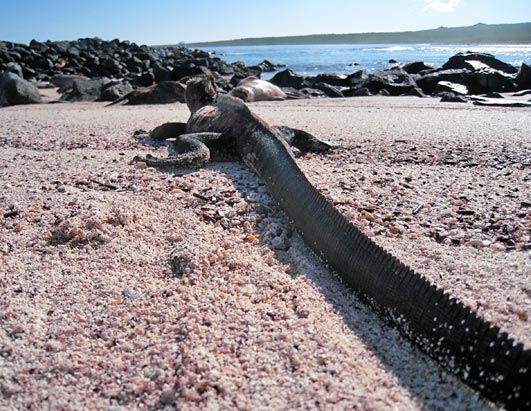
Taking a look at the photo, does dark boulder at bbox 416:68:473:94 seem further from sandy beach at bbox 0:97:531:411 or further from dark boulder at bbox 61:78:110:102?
sandy beach at bbox 0:97:531:411

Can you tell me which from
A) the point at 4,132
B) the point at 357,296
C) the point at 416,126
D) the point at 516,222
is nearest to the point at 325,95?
the point at 416,126

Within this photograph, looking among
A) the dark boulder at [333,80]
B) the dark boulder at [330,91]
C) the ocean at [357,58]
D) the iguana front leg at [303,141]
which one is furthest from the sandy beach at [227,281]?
the ocean at [357,58]

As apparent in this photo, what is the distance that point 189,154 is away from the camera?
446 cm

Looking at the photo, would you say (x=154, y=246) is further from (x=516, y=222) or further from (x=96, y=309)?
(x=516, y=222)

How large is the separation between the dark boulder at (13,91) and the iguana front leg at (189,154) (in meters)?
8.42

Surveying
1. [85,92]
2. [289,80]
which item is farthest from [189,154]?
[289,80]

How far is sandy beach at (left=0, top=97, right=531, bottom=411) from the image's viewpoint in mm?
1712

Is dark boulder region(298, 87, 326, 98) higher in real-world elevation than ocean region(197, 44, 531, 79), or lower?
lower

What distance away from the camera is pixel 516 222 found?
308 centimetres

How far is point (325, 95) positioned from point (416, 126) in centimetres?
797

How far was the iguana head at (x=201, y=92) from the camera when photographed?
251 inches

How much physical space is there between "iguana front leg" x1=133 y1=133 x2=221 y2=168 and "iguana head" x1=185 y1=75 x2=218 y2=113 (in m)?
1.58

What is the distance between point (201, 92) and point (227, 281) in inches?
178

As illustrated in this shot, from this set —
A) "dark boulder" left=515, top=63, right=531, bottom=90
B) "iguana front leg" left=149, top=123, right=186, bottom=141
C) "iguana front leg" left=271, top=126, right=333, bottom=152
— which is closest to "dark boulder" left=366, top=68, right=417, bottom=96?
"dark boulder" left=515, top=63, right=531, bottom=90
